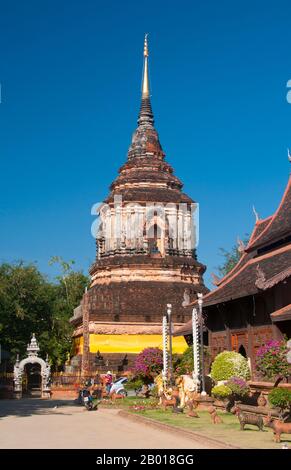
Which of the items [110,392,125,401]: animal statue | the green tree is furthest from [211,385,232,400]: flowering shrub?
the green tree

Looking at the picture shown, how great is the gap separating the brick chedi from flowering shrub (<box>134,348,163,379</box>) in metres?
10.3

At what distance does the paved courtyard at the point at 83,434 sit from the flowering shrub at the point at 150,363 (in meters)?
6.25

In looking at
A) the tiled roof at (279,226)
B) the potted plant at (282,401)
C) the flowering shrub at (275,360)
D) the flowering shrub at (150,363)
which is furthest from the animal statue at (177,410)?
the flowering shrub at (150,363)

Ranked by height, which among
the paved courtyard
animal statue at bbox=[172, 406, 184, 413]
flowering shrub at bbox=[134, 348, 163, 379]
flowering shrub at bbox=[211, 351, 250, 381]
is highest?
flowering shrub at bbox=[134, 348, 163, 379]

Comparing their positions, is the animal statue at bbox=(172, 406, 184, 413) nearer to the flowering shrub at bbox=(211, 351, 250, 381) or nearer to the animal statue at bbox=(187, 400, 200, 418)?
the animal statue at bbox=(187, 400, 200, 418)

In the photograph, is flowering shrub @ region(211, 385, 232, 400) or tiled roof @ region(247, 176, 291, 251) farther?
tiled roof @ region(247, 176, 291, 251)

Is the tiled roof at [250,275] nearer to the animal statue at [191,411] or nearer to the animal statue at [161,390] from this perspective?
the animal statue at [161,390]

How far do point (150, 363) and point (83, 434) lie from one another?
45.0 feet

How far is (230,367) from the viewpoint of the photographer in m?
21.7

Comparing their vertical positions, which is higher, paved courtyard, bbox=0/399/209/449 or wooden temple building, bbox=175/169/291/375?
wooden temple building, bbox=175/169/291/375

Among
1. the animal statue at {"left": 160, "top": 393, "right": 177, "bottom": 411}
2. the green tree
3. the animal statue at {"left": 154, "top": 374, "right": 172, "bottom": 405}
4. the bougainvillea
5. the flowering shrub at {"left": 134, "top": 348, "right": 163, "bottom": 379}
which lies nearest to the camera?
the bougainvillea

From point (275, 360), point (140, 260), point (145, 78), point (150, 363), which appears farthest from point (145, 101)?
point (275, 360)

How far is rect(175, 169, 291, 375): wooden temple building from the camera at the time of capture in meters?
20.3

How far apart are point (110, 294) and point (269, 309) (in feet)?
80.4
